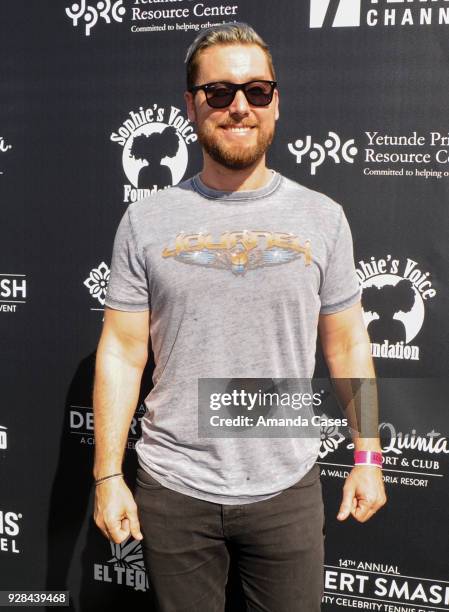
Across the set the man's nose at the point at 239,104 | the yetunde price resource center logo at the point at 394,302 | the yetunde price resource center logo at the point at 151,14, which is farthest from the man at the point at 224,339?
the yetunde price resource center logo at the point at 151,14

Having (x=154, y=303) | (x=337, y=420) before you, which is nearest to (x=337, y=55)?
(x=154, y=303)

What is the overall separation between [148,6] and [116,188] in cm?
64

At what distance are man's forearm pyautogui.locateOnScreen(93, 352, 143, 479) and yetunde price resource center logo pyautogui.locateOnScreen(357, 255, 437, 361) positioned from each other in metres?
0.91

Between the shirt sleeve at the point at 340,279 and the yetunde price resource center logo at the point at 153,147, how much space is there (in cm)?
79

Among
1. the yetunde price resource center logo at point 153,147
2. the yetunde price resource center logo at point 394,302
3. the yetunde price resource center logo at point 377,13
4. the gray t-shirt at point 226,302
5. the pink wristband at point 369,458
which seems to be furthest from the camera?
the yetunde price resource center logo at point 153,147

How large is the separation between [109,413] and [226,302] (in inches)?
17.0

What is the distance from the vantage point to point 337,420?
6.69ft

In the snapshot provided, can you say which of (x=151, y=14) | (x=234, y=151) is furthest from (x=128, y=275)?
(x=151, y=14)

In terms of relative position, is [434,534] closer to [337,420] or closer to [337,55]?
[337,420]

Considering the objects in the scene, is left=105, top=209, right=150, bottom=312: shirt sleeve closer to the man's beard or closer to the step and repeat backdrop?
the man's beard

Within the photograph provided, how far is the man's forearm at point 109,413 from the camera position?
1492 millimetres

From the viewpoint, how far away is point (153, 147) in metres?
2.08

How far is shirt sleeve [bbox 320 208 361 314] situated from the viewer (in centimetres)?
148

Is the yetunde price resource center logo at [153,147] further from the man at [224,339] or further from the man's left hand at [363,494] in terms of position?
the man's left hand at [363,494]
